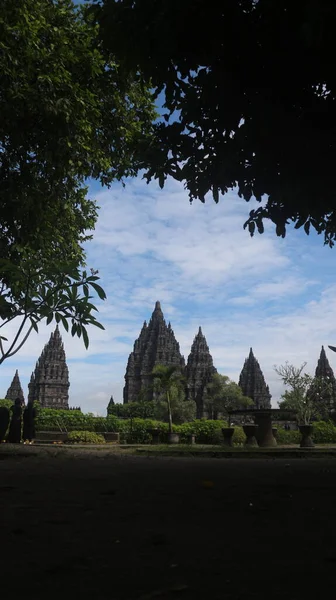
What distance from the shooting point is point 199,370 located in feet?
220

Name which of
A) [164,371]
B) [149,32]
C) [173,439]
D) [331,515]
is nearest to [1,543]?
[331,515]

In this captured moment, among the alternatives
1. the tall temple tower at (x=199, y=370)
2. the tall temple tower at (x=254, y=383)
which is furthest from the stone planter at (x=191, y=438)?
the tall temple tower at (x=254, y=383)

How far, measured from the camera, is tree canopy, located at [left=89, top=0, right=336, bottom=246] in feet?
14.2

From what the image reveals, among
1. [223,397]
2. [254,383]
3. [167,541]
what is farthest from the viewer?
[254,383]

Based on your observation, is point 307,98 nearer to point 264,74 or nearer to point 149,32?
point 264,74

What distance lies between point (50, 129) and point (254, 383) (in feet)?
214

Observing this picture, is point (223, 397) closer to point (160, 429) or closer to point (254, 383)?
point (254, 383)

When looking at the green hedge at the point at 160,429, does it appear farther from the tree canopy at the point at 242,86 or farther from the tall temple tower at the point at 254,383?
the tall temple tower at the point at 254,383

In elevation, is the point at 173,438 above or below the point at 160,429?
below

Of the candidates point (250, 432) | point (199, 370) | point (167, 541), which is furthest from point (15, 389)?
point (167, 541)

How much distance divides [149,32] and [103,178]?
30.6 ft

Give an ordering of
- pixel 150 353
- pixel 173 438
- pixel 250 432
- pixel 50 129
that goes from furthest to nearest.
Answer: pixel 150 353, pixel 173 438, pixel 250 432, pixel 50 129

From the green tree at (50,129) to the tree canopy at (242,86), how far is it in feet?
7.20

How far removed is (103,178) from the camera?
13672 millimetres
